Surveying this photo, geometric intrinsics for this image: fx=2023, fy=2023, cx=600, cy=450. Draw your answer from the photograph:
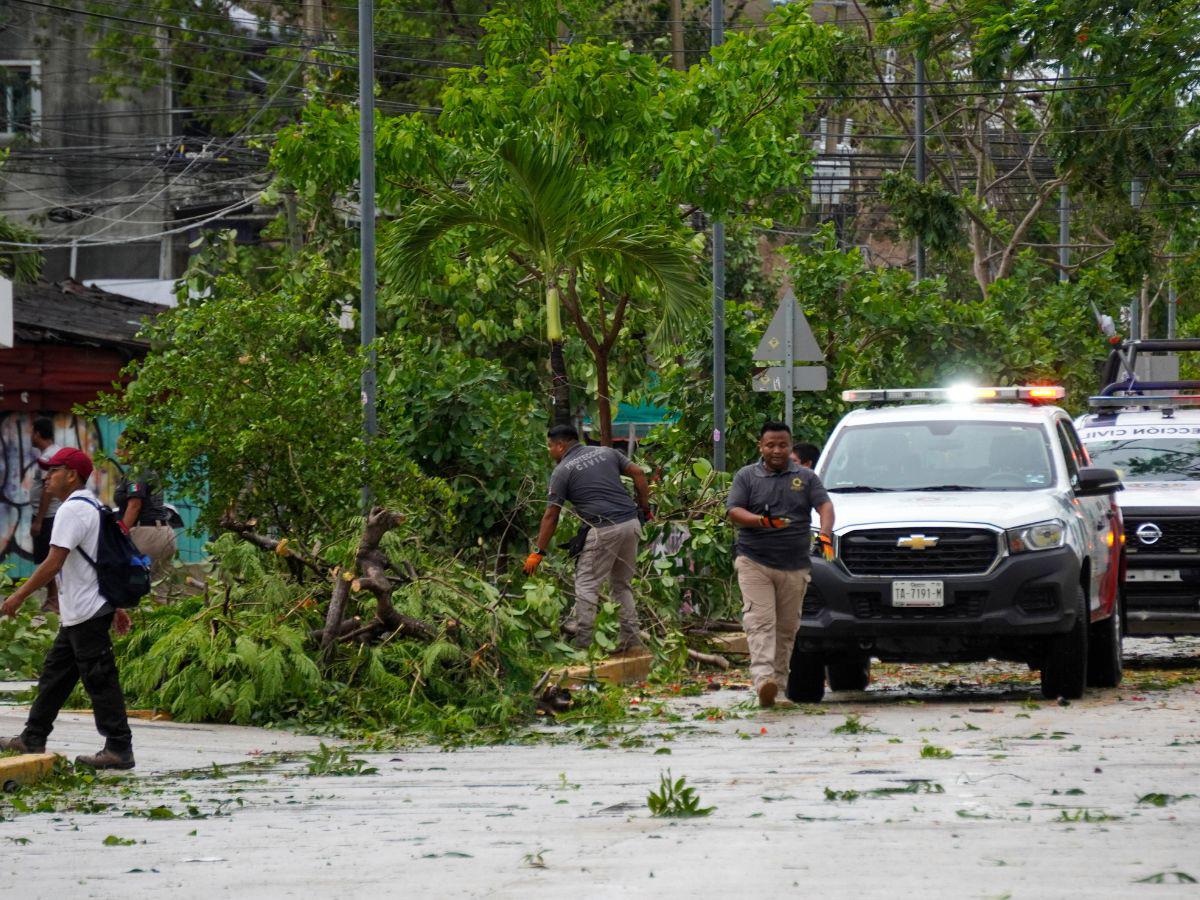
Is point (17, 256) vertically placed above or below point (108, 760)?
above

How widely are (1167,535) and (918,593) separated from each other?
4616 mm

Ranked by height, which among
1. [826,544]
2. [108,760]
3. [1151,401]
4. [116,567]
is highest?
[1151,401]

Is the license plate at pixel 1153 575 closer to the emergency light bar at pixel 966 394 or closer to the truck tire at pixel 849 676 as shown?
the emergency light bar at pixel 966 394

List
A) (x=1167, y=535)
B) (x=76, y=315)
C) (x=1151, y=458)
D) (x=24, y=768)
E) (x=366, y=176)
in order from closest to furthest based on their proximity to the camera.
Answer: (x=24, y=768) < (x=1167, y=535) < (x=366, y=176) < (x=1151, y=458) < (x=76, y=315)

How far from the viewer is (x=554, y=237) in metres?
18.3

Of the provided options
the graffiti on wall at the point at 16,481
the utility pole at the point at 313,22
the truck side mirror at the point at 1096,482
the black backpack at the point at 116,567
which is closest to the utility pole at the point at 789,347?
the truck side mirror at the point at 1096,482

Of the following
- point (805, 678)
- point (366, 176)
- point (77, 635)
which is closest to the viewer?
point (77, 635)

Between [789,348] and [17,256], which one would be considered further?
[17,256]

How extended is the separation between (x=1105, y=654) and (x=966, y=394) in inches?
86.1

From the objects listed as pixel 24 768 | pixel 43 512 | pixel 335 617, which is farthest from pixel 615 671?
pixel 43 512

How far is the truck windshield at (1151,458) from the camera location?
57.8ft

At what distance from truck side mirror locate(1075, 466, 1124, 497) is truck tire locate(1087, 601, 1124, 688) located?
0.99 metres

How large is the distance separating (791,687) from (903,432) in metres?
2.11

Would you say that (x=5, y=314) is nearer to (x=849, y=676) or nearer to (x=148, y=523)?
(x=148, y=523)
